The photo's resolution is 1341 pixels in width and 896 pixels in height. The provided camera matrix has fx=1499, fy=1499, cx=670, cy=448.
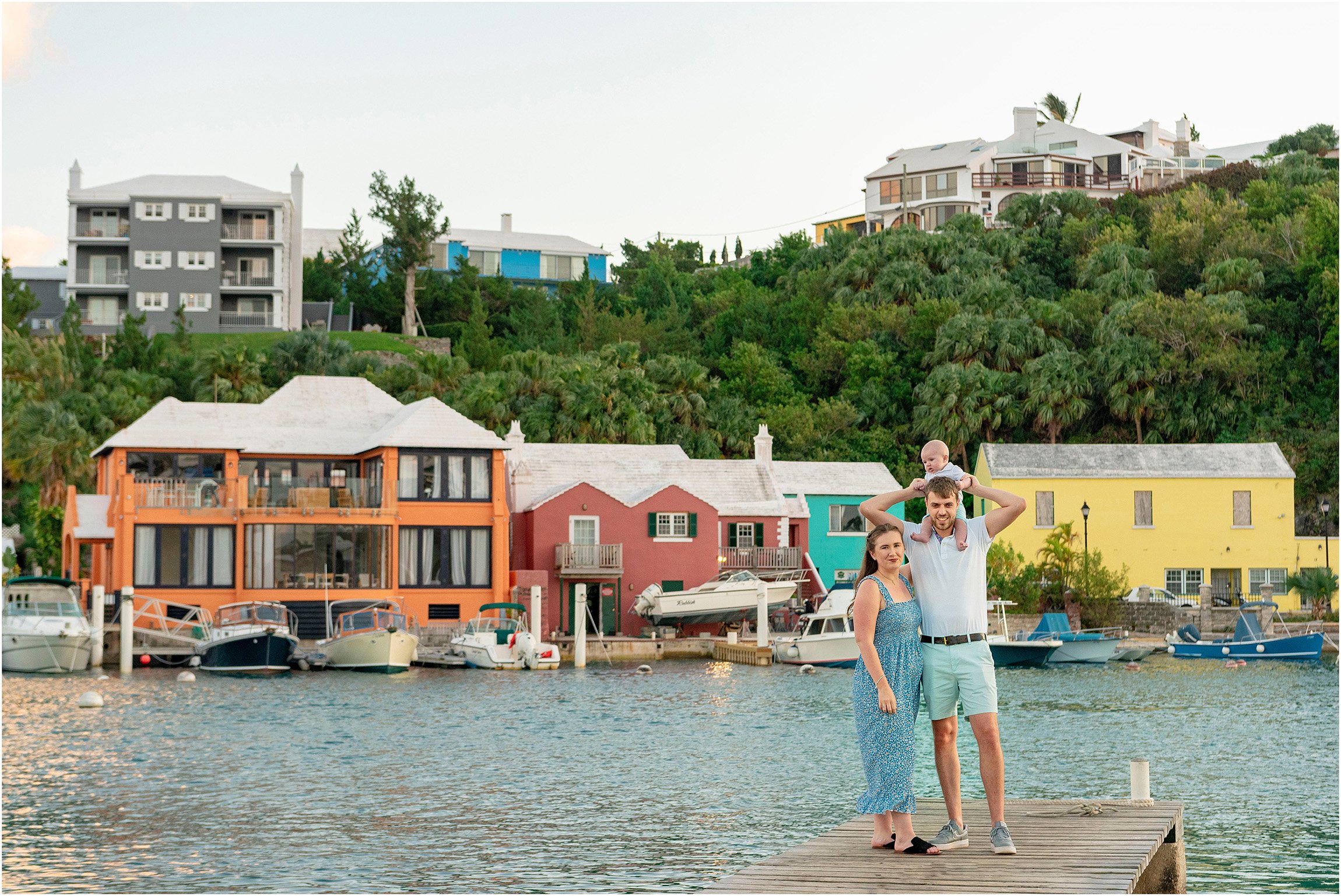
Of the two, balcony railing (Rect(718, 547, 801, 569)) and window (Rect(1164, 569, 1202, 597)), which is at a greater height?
balcony railing (Rect(718, 547, 801, 569))

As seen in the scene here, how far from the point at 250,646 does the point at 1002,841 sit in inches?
1450

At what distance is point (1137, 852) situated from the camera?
10562mm

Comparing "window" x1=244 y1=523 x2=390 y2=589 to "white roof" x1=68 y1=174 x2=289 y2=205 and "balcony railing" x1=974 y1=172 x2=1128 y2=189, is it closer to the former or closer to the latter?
"white roof" x1=68 y1=174 x2=289 y2=205

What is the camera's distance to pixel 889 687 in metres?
10.4

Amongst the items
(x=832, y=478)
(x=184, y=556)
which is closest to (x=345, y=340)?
(x=832, y=478)

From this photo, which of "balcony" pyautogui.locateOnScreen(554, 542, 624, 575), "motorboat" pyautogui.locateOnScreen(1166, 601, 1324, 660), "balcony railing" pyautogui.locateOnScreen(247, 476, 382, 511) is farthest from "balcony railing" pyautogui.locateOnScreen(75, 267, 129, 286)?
"motorboat" pyautogui.locateOnScreen(1166, 601, 1324, 660)

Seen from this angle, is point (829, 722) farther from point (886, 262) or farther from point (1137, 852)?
point (886, 262)

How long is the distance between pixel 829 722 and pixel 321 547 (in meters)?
23.5

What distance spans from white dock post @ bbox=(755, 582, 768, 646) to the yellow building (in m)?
12.9

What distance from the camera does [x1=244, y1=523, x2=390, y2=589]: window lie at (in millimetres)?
49594

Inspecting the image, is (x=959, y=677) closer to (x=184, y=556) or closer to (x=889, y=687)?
(x=889, y=687)

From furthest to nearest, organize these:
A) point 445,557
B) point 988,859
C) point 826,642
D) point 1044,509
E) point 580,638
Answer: point 1044,509, point 445,557, point 580,638, point 826,642, point 988,859

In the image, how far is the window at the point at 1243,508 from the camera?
2319 inches

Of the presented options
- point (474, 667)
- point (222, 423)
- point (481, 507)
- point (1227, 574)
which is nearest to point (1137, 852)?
point (474, 667)
